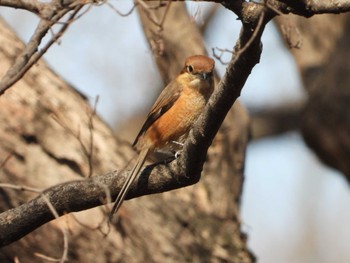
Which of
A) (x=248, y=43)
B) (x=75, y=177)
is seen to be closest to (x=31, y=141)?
(x=75, y=177)

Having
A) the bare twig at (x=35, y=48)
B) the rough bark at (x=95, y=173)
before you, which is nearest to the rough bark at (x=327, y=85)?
the rough bark at (x=95, y=173)

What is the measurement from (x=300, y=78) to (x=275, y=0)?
5.86 metres

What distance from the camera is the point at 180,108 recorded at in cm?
616

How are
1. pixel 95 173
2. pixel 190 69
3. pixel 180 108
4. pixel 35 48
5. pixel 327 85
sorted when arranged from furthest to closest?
pixel 327 85 < pixel 95 173 < pixel 190 69 < pixel 180 108 < pixel 35 48

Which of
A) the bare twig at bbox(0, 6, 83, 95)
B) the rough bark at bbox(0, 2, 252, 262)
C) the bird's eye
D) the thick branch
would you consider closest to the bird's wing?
the bird's eye

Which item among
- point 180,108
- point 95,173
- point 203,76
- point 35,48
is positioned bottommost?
point 95,173

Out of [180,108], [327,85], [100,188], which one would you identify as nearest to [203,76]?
[180,108]

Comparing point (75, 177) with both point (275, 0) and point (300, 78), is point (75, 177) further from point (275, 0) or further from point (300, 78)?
point (300, 78)

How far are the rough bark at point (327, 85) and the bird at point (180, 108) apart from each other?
2.83 metres

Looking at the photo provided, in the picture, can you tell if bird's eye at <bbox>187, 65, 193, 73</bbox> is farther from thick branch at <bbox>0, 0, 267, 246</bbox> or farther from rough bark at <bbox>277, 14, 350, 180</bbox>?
rough bark at <bbox>277, 14, 350, 180</bbox>

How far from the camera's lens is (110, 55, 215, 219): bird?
6141mm

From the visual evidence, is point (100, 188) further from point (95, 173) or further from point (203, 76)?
point (95, 173)

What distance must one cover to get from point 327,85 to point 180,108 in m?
3.49

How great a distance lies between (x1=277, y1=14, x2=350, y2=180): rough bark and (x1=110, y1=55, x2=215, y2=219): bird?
111 inches
